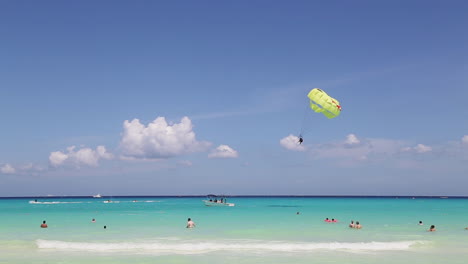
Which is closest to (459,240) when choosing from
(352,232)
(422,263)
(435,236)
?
(435,236)

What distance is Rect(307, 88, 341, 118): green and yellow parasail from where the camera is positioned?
96.4ft

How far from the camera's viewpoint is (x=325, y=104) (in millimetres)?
29469

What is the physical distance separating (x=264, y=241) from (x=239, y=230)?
7.58 meters

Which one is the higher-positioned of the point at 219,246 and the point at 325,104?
the point at 325,104

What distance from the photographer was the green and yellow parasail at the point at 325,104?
29.4m

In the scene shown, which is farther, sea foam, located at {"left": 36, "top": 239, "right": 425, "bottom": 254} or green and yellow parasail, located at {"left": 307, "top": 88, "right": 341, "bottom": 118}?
green and yellow parasail, located at {"left": 307, "top": 88, "right": 341, "bottom": 118}

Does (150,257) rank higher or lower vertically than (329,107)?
lower

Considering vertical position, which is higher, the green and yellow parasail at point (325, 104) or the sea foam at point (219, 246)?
the green and yellow parasail at point (325, 104)

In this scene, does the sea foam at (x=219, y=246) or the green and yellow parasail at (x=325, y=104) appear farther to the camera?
the green and yellow parasail at (x=325, y=104)

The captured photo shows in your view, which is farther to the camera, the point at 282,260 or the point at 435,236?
the point at 435,236

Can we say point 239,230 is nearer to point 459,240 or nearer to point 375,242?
point 375,242

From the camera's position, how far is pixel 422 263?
2142 cm

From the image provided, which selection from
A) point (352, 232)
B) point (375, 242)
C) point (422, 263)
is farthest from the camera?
point (352, 232)

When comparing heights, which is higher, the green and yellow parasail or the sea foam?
the green and yellow parasail
